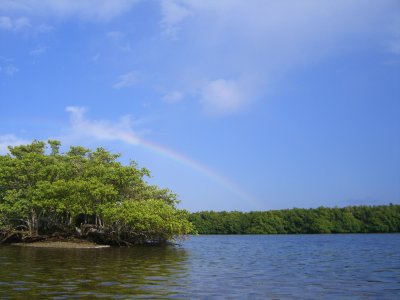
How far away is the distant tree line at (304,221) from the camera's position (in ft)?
437

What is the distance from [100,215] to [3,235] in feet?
51.4

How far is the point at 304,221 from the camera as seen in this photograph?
5571 inches

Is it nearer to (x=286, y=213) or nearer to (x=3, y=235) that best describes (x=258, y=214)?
(x=286, y=213)

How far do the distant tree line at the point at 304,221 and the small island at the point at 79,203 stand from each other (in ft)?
282

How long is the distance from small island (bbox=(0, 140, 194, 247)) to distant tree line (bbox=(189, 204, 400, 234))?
85829 millimetres

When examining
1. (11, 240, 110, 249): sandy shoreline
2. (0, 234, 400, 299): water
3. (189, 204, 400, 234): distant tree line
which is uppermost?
(189, 204, 400, 234): distant tree line

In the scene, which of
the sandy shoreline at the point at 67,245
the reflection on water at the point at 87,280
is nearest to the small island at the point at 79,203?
the sandy shoreline at the point at 67,245

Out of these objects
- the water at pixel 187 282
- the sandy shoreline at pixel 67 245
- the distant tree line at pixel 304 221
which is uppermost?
the distant tree line at pixel 304 221

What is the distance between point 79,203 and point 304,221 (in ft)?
336

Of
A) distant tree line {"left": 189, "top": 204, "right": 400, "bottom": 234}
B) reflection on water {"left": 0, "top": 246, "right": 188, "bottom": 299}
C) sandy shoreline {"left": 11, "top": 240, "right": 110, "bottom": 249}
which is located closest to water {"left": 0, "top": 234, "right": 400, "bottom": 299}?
reflection on water {"left": 0, "top": 246, "right": 188, "bottom": 299}

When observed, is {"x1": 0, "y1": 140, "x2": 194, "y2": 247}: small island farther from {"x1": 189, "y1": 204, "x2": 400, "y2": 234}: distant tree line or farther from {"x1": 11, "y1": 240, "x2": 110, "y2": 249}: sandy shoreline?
{"x1": 189, "y1": 204, "x2": 400, "y2": 234}: distant tree line

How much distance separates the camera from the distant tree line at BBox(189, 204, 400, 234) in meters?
133

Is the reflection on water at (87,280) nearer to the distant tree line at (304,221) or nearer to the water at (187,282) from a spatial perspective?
the water at (187,282)

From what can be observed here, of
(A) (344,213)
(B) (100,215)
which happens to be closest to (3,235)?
(B) (100,215)
